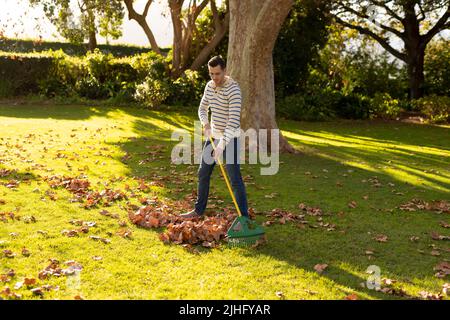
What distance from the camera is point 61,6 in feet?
73.1

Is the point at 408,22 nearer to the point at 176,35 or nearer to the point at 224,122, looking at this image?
the point at 176,35

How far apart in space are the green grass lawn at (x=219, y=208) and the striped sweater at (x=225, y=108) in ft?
4.94

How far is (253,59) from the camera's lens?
1345 cm

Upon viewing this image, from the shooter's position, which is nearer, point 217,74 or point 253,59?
point 217,74

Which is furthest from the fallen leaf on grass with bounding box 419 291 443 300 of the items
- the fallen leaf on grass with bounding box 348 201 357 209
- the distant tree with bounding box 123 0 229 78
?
the distant tree with bounding box 123 0 229 78

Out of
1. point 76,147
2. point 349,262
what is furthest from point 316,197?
point 76,147

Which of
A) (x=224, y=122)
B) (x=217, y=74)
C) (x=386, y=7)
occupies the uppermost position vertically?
(x=386, y=7)

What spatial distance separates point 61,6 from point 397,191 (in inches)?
656

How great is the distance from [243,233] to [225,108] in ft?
5.35

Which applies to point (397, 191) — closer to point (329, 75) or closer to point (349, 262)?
point (349, 262)

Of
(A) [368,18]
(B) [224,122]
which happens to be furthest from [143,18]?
(B) [224,122]

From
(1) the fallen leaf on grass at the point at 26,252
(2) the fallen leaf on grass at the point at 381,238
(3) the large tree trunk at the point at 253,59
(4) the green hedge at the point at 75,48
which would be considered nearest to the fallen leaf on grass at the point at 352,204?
(2) the fallen leaf on grass at the point at 381,238

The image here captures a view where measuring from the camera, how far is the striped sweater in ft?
22.9

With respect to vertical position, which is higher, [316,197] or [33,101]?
[33,101]
